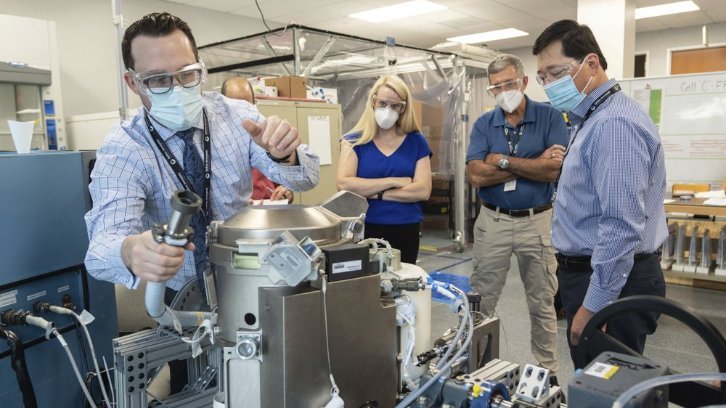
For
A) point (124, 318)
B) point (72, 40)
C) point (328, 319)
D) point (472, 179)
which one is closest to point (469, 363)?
point (328, 319)

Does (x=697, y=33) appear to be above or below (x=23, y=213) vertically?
above

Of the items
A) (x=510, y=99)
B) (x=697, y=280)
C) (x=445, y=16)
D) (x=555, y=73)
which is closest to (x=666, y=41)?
(x=445, y=16)

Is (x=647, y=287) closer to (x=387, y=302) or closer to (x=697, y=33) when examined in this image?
(x=387, y=302)

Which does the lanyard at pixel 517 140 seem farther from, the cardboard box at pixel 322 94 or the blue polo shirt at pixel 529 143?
the cardboard box at pixel 322 94

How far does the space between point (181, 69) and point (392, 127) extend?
124 centimetres

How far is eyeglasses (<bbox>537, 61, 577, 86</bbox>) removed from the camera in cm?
160

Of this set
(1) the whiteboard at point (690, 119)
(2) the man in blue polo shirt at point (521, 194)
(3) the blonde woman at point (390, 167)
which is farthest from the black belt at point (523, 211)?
(1) the whiteboard at point (690, 119)

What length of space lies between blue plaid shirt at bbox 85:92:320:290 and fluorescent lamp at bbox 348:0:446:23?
226 inches

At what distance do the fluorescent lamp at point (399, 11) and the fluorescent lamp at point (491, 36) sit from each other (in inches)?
76.4

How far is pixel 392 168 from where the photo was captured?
7.30 ft

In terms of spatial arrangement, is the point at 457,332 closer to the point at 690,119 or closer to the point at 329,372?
the point at 329,372

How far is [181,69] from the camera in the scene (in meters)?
1.16

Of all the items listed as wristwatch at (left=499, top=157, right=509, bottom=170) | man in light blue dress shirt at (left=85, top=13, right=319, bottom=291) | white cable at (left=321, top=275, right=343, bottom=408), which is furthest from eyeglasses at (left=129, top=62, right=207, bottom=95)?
wristwatch at (left=499, top=157, right=509, bottom=170)

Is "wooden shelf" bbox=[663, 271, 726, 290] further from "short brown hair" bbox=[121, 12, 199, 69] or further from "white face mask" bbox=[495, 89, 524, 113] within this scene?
"short brown hair" bbox=[121, 12, 199, 69]
